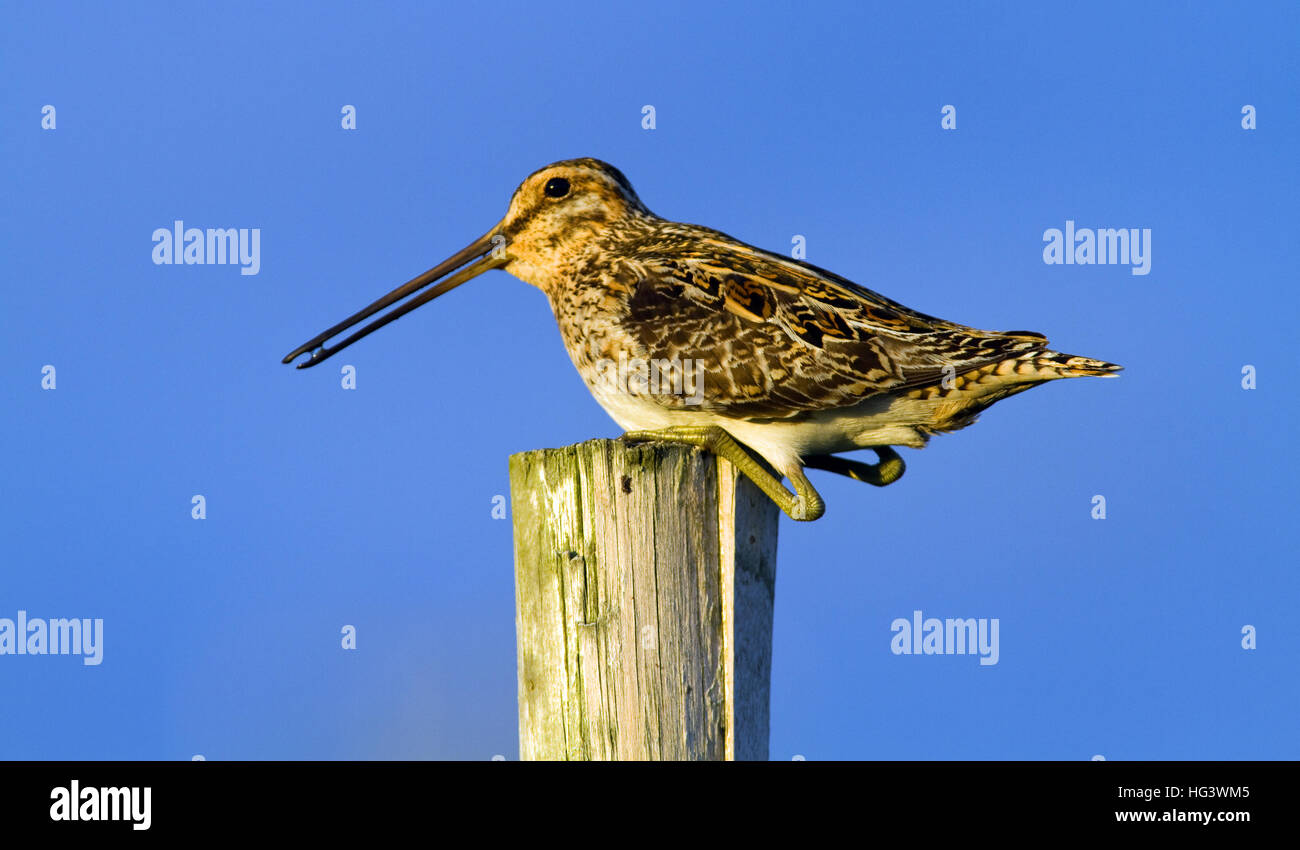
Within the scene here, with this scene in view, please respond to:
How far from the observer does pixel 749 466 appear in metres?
6.76

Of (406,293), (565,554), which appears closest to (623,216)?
(406,293)

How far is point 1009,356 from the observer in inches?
297

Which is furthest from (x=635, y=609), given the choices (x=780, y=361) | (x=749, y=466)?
(x=780, y=361)

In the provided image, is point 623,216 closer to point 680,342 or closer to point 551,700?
point 680,342

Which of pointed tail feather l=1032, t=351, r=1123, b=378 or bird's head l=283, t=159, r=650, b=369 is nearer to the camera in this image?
pointed tail feather l=1032, t=351, r=1123, b=378

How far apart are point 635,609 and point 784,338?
2.34 m

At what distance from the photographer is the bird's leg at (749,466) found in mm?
6746

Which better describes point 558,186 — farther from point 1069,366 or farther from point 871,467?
point 1069,366

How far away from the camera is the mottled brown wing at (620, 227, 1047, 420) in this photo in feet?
24.9

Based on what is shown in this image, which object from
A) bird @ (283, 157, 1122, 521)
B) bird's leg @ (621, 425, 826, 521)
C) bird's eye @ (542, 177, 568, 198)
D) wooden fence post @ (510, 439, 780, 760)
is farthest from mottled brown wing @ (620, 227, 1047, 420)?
bird's eye @ (542, 177, 568, 198)

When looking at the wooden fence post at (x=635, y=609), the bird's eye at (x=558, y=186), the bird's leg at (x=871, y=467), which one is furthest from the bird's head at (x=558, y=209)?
the wooden fence post at (x=635, y=609)

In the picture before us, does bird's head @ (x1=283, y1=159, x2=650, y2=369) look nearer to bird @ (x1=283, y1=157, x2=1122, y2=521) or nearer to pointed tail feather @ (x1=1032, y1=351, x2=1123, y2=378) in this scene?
bird @ (x1=283, y1=157, x2=1122, y2=521)

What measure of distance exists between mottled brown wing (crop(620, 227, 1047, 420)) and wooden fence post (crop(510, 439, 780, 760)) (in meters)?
1.27

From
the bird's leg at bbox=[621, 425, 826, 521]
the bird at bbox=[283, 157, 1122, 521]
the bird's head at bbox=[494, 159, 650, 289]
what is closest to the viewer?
the bird's leg at bbox=[621, 425, 826, 521]
